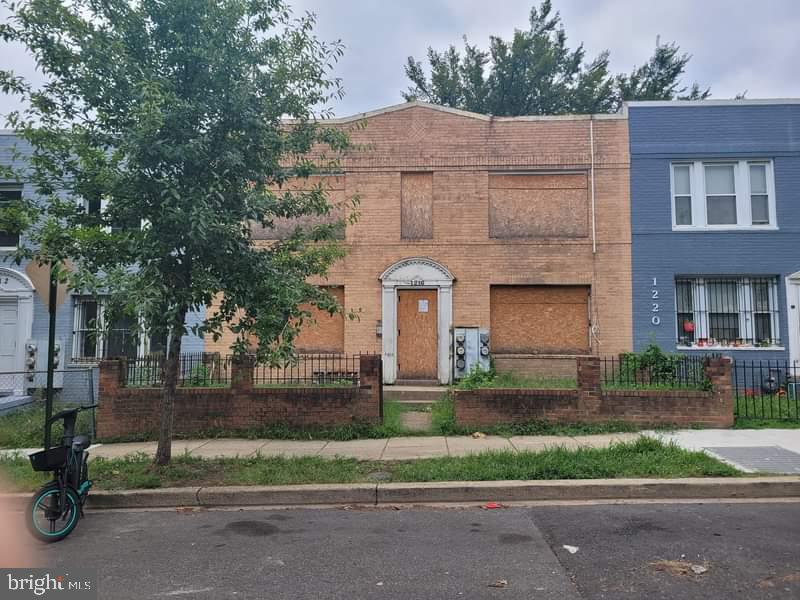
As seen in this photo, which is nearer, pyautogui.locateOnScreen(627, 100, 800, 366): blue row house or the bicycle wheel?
the bicycle wheel

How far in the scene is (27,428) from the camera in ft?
34.8

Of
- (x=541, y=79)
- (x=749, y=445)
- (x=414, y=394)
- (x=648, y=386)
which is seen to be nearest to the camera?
(x=749, y=445)

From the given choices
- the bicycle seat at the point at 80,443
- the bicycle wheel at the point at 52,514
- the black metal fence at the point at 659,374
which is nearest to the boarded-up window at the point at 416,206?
the black metal fence at the point at 659,374

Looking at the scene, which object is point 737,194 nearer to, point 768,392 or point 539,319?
point 768,392

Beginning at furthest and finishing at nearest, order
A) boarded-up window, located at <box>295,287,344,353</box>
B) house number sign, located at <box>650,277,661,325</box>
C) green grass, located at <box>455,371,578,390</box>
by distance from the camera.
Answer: boarded-up window, located at <box>295,287,344,353</box>, house number sign, located at <box>650,277,661,325</box>, green grass, located at <box>455,371,578,390</box>

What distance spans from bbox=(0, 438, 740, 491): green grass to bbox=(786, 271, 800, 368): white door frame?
819 centimetres

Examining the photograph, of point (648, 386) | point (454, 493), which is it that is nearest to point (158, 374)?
point (454, 493)

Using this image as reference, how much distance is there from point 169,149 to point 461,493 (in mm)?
5110

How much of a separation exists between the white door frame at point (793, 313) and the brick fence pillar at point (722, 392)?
5507 millimetres

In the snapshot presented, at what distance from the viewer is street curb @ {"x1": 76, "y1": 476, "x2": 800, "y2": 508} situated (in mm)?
6695

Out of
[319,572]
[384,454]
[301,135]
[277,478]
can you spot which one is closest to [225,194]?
[301,135]

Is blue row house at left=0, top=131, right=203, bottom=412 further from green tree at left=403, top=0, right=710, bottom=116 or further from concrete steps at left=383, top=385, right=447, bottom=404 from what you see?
green tree at left=403, top=0, right=710, bottom=116

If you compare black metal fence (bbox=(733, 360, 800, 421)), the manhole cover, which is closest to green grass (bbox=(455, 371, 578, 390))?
the manhole cover

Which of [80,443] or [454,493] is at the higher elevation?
[80,443]
